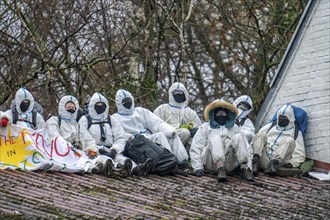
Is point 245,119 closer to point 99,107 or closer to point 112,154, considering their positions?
point 99,107

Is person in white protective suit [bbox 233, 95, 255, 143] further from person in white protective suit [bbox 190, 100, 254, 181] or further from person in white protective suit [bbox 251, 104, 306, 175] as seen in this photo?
person in white protective suit [bbox 190, 100, 254, 181]

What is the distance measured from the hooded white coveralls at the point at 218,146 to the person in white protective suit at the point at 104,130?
1103mm

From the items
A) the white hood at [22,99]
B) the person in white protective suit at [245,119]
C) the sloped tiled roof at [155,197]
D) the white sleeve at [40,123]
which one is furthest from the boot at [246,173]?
the white hood at [22,99]

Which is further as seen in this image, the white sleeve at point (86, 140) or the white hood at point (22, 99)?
the white sleeve at point (86, 140)

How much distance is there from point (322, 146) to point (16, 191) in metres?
7.61

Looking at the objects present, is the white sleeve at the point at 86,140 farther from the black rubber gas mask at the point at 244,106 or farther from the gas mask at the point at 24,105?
the black rubber gas mask at the point at 244,106

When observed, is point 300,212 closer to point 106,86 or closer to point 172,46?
point 106,86

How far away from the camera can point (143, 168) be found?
24500 millimetres

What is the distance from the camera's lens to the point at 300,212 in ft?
75.9

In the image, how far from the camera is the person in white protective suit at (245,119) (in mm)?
26844

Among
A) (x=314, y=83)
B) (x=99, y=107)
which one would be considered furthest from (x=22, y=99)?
(x=314, y=83)

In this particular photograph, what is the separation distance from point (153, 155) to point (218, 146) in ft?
3.47

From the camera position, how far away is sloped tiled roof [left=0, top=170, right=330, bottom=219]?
2047 cm

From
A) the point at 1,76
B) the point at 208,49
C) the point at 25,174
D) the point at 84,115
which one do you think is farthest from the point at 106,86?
the point at 25,174
